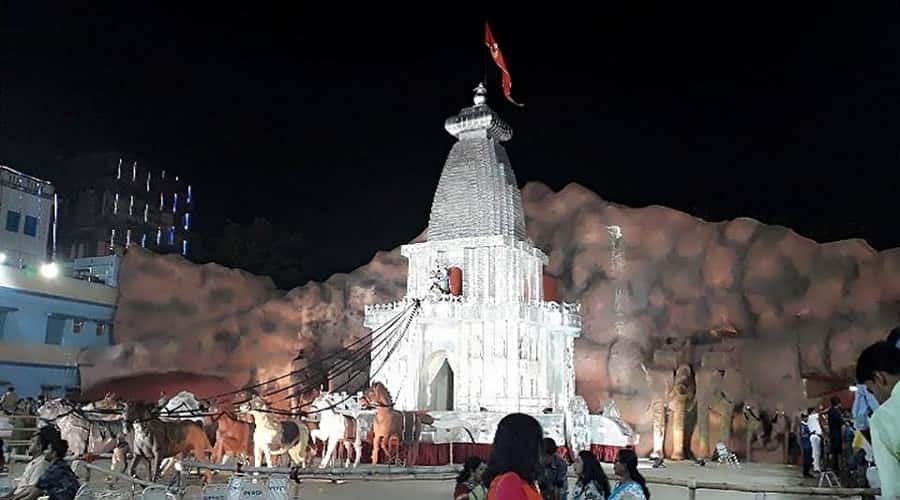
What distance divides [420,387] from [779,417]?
11.6 meters

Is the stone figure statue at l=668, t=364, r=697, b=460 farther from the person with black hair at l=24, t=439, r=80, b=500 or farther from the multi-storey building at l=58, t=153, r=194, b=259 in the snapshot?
the multi-storey building at l=58, t=153, r=194, b=259

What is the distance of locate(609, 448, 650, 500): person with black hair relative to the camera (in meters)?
5.05

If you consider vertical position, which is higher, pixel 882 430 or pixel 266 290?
pixel 266 290

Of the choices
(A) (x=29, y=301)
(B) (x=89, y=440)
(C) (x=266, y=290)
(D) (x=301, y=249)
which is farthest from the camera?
(D) (x=301, y=249)

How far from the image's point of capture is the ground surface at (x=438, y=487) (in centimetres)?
1322

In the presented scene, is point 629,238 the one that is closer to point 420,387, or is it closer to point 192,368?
point 420,387

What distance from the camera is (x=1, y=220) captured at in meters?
32.3

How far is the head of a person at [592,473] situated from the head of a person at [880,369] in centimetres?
253

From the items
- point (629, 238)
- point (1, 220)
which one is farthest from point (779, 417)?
point (1, 220)

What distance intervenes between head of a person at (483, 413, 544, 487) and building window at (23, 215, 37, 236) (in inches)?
1377

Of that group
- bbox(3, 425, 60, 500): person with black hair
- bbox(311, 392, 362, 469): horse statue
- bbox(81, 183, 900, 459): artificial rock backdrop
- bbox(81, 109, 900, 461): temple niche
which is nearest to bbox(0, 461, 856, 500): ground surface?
bbox(311, 392, 362, 469): horse statue

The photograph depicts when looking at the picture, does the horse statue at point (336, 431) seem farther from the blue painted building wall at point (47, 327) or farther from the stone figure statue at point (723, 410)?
the blue painted building wall at point (47, 327)

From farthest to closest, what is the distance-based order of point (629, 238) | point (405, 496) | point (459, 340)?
point (629, 238)
point (459, 340)
point (405, 496)

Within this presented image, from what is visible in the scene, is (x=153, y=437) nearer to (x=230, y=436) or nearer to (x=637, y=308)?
(x=230, y=436)
